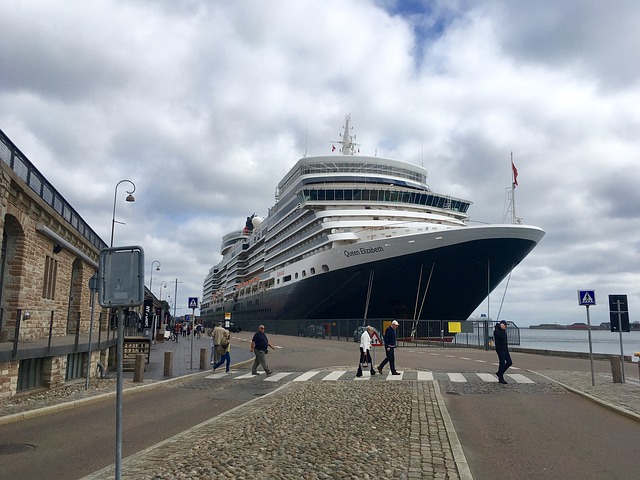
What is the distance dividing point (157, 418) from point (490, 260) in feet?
92.0

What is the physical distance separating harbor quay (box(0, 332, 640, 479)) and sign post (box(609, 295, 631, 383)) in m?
1.44

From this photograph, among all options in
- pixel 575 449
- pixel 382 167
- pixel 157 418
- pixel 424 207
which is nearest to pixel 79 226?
pixel 157 418

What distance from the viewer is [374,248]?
3484 centimetres

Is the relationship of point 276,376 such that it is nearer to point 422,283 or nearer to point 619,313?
point 619,313

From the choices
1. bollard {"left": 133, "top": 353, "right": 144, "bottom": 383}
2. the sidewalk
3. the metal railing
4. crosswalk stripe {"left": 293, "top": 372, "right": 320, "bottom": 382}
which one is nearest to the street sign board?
crosswalk stripe {"left": 293, "top": 372, "right": 320, "bottom": 382}

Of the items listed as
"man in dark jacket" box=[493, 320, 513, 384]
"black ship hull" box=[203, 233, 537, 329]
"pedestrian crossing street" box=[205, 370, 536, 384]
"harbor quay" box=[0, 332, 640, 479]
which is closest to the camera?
"harbor quay" box=[0, 332, 640, 479]

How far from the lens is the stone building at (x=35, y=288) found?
437 inches

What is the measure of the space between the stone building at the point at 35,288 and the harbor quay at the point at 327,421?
73 centimetres

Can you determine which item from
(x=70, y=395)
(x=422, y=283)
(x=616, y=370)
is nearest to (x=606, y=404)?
(x=616, y=370)

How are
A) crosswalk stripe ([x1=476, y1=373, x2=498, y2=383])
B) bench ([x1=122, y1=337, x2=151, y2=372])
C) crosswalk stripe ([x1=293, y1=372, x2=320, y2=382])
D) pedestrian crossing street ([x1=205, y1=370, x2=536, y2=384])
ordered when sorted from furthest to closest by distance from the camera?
bench ([x1=122, y1=337, x2=151, y2=372]) → crosswalk stripe ([x1=293, y1=372, x2=320, y2=382]) → pedestrian crossing street ([x1=205, y1=370, x2=536, y2=384]) → crosswalk stripe ([x1=476, y1=373, x2=498, y2=383])

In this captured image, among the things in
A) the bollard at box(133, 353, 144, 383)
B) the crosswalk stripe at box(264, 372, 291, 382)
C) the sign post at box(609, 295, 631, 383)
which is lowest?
the crosswalk stripe at box(264, 372, 291, 382)

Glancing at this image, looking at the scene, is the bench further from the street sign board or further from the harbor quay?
the street sign board

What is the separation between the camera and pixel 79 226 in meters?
21.5

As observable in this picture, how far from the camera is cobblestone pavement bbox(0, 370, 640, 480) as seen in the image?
18.2ft
